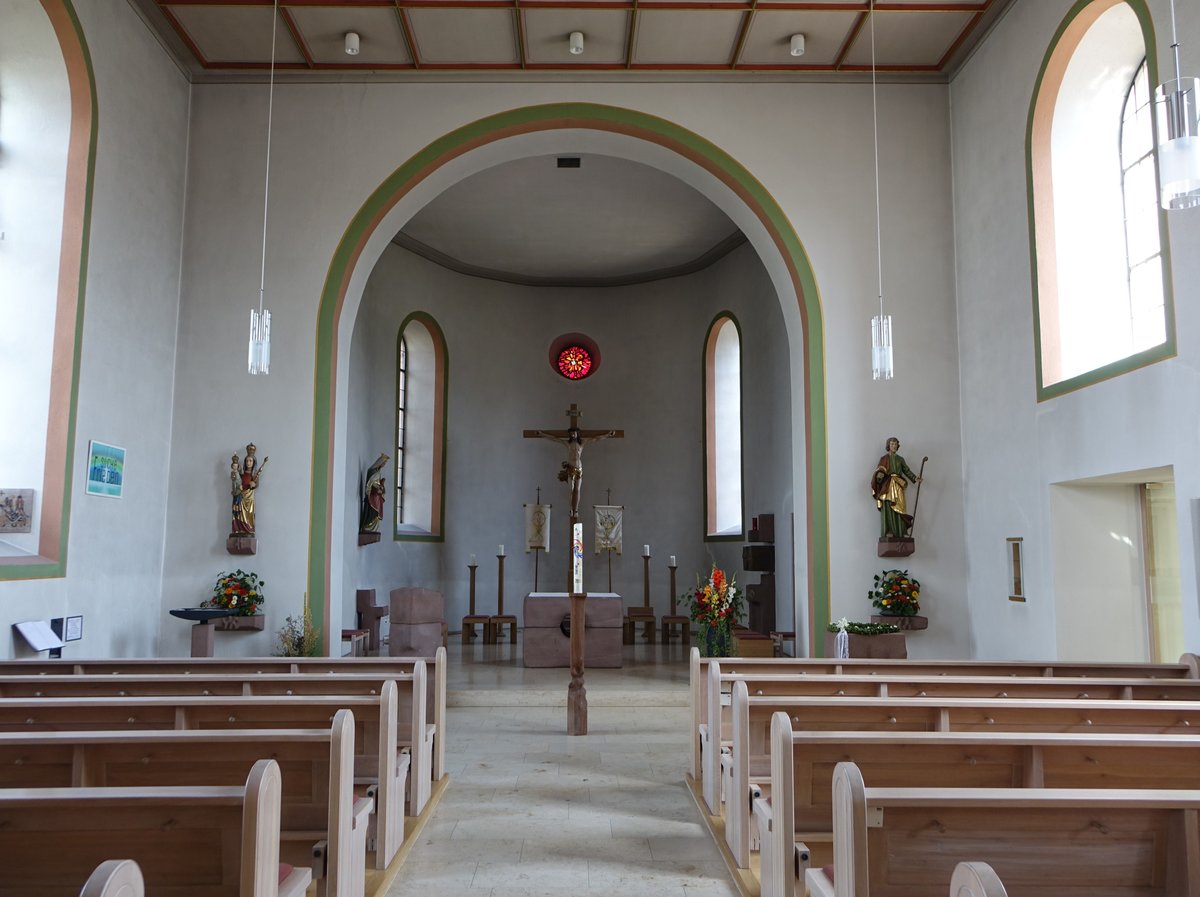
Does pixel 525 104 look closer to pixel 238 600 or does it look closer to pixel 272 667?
pixel 238 600

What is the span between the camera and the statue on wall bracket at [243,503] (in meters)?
7.65

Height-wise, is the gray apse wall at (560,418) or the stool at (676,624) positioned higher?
the gray apse wall at (560,418)

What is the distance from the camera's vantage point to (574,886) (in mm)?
3650

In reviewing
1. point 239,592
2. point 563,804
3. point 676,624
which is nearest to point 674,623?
point 676,624

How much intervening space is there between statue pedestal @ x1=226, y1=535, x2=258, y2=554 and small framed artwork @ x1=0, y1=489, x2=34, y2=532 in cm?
176

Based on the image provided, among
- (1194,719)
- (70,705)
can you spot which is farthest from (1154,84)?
(70,705)

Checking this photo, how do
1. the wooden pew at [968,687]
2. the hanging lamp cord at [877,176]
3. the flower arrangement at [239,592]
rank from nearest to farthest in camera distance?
the wooden pew at [968,687] < the flower arrangement at [239,592] < the hanging lamp cord at [877,176]

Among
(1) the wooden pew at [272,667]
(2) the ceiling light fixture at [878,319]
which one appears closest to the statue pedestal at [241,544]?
(1) the wooden pew at [272,667]

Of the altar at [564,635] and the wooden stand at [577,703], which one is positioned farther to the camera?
the altar at [564,635]

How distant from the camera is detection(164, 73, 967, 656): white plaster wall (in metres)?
7.84

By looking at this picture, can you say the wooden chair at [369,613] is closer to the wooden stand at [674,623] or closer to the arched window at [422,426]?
the arched window at [422,426]

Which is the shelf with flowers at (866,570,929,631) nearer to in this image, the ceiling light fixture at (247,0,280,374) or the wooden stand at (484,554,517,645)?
the ceiling light fixture at (247,0,280,374)

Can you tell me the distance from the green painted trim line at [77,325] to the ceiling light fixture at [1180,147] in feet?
20.7

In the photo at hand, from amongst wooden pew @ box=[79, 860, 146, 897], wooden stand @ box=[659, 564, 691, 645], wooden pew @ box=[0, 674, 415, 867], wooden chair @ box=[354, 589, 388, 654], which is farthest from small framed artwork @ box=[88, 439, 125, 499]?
wooden stand @ box=[659, 564, 691, 645]
